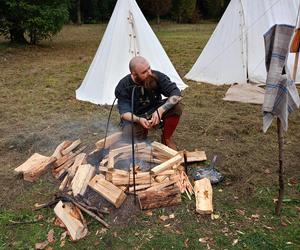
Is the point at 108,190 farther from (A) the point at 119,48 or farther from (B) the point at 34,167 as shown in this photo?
(A) the point at 119,48

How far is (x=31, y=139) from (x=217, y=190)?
282 cm

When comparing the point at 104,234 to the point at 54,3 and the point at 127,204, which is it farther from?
the point at 54,3

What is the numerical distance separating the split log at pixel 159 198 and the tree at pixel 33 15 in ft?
34.4

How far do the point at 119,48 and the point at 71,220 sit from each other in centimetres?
404

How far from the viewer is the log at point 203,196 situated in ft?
11.2

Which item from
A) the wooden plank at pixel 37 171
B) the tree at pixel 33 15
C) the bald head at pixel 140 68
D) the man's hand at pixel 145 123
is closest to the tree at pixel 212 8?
the tree at pixel 33 15

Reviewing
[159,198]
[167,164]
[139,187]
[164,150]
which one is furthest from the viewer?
[164,150]

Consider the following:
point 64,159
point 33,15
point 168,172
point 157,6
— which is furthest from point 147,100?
point 157,6

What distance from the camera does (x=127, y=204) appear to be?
3.50 meters

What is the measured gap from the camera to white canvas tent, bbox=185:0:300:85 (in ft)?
25.5

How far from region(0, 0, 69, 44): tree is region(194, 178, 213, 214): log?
10.4 m

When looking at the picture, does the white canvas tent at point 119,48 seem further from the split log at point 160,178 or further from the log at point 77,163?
the split log at point 160,178

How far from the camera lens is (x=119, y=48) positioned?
6.67m

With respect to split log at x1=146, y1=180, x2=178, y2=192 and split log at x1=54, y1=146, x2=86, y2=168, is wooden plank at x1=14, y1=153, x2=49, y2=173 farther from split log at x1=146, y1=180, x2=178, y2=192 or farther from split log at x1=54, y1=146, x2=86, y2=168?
split log at x1=146, y1=180, x2=178, y2=192
